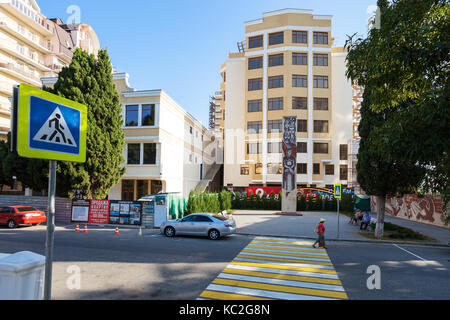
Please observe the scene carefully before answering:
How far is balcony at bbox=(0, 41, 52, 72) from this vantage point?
4366cm

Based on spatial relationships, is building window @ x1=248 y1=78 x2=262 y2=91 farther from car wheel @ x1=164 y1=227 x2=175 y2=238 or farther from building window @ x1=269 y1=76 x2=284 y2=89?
car wheel @ x1=164 y1=227 x2=175 y2=238

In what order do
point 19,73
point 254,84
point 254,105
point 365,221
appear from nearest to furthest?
point 365,221, point 19,73, point 254,105, point 254,84

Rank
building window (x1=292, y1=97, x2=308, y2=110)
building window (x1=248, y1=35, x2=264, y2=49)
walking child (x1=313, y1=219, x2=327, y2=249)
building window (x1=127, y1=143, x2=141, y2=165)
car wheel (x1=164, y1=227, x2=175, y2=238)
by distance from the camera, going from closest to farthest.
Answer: walking child (x1=313, y1=219, x2=327, y2=249) → car wheel (x1=164, y1=227, x2=175, y2=238) → building window (x1=127, y1=143, x2=141, y2=165) → building window (x1=292, y1=97, x2=308, y2=110) → building window (x1=248, y1=35, x2=264, y2=49)

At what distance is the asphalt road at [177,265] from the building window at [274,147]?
28.7 metres

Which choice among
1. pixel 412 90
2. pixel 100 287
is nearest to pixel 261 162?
pixel 412 90

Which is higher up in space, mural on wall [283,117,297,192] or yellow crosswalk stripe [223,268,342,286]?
mural on wall [283,117,297,192]

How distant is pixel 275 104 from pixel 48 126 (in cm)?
4283

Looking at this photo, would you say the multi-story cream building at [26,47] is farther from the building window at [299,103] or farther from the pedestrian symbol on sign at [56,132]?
the pedestrian symbol on sign at [56,132]

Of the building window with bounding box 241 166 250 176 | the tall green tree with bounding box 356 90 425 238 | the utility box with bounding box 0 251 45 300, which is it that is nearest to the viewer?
the utility box with bounding box 0 251 45 300

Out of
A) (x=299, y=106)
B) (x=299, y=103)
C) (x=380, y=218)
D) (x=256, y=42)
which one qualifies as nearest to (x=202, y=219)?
(x=380, y=218)

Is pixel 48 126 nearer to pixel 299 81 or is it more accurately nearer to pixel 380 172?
pixel 380 172

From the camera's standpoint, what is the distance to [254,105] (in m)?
45.8

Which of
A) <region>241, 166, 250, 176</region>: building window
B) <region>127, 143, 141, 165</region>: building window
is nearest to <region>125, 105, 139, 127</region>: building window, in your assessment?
<region>127, 143, 141, 165</region>: building window

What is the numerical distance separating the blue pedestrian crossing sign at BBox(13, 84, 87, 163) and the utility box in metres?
1.65
